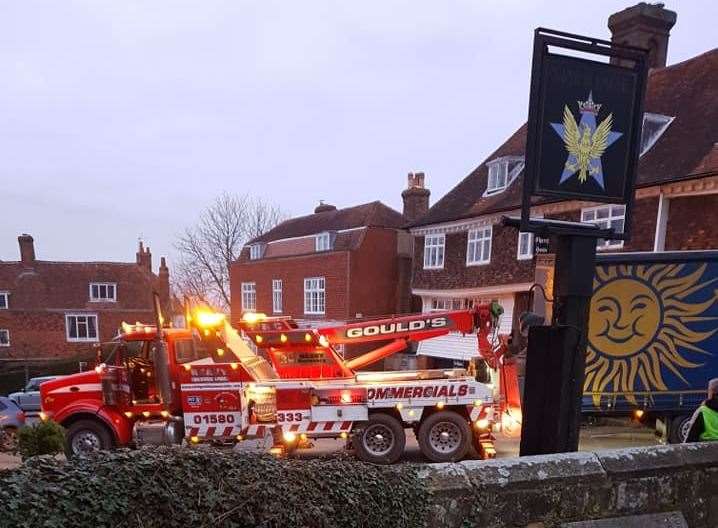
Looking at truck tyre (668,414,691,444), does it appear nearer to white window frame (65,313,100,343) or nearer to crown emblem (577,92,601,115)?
crown emblem (577,92,601,115)

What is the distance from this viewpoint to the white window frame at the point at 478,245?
64.4 feet

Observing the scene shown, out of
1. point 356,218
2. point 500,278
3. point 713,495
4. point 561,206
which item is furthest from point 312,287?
point 713,495

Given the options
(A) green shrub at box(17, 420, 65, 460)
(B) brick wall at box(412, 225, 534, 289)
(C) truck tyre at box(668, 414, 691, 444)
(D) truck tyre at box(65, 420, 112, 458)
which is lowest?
(D) truck tyre at box(65, 420, 112, 458)

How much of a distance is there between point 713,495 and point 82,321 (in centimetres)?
3620

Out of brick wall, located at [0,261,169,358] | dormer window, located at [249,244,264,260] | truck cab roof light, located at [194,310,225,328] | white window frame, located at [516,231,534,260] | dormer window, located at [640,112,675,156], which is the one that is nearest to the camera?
truck cab roof light, located at [194,310,225,328]

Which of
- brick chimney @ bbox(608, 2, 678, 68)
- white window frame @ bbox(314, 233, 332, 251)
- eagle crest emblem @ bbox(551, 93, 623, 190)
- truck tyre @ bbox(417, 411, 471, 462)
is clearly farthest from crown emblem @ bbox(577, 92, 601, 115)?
white window frame @ bbox(314, 233, 332, 251)

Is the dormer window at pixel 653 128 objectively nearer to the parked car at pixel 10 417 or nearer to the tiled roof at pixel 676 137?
the tiled roof at pixel 676 137

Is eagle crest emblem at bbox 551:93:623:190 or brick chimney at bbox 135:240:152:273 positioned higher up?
eagle crest emblem at bbox 551:93:623:190

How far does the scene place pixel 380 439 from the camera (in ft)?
29.0

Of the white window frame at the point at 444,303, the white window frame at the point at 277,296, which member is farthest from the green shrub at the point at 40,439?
the white window frame at the point at 277,296

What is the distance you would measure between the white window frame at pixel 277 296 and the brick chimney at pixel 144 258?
11.5m

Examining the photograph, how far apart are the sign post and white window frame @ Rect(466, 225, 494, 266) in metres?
16.3

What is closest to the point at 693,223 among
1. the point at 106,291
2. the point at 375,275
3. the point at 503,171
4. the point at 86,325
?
the point at 503,171

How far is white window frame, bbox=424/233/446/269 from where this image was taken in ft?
72.1
